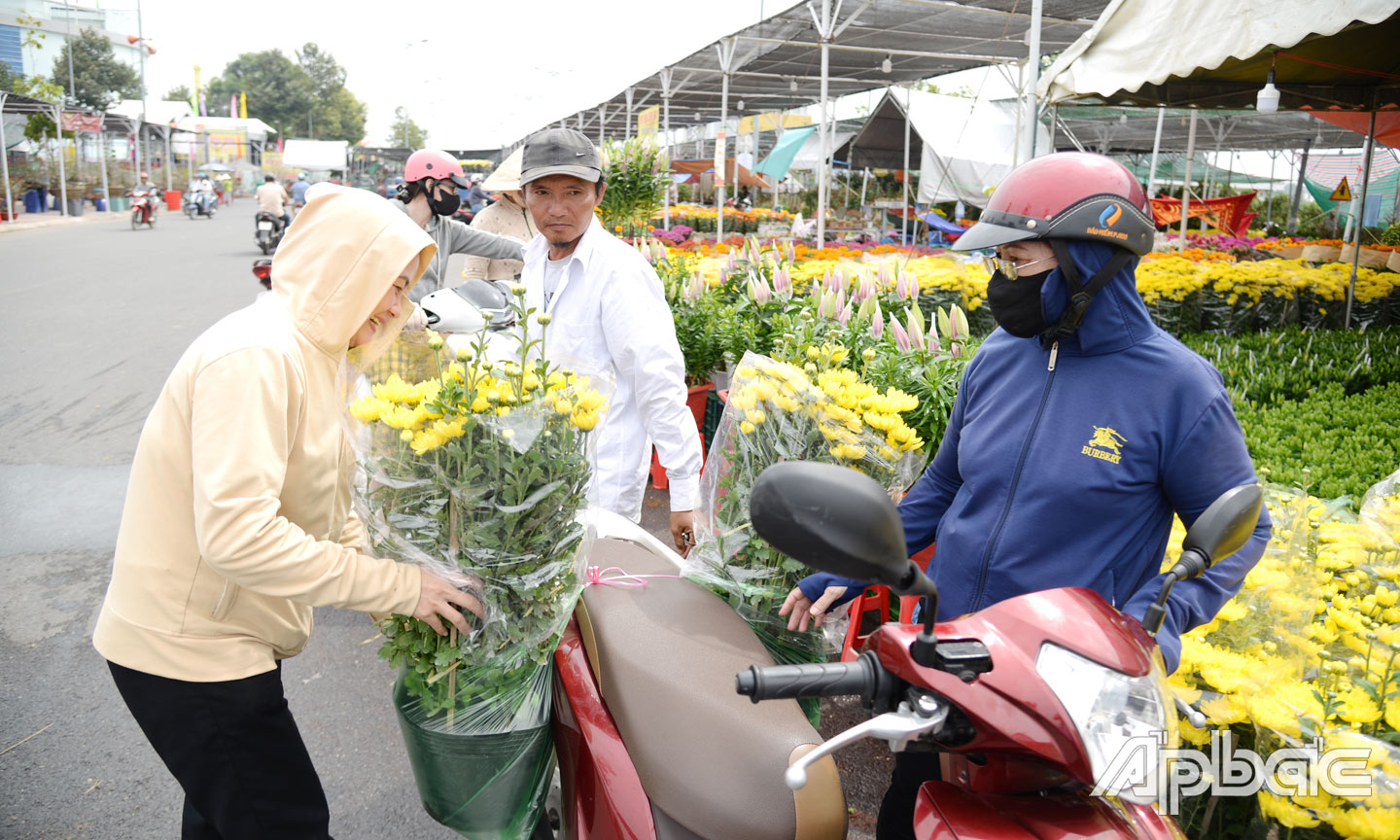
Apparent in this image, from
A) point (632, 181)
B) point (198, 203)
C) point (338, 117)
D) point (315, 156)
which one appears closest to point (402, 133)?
point (338, 117)

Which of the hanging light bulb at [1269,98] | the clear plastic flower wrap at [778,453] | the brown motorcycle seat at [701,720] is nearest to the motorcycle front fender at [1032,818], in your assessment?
the brown motorcycle seat at [701,720]

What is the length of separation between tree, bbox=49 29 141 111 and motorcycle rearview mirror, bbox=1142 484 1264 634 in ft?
202

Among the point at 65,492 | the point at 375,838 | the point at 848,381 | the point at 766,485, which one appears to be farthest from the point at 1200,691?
the point at 65,492

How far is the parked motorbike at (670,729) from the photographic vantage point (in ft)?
4.94

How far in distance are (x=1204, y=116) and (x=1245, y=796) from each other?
25980 mm

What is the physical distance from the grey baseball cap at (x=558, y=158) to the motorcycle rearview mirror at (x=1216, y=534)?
225 centimetres

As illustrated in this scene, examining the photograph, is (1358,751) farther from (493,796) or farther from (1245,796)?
(493,796)

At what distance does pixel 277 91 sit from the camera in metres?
96.2

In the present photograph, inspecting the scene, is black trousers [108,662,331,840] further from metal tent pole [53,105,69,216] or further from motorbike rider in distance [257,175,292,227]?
metal tent pole [53,105,69,216]

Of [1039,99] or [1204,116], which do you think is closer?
[1039,99]

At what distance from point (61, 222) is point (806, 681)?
33028 mm

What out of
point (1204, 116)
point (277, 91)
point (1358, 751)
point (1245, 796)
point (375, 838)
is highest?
point (277, 91)

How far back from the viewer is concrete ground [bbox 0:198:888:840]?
2932 mm

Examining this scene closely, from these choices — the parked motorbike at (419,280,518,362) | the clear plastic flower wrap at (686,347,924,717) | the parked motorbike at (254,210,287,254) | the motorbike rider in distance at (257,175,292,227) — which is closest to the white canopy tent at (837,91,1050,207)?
the motorbike rider in distance at (257,175,292,227)
